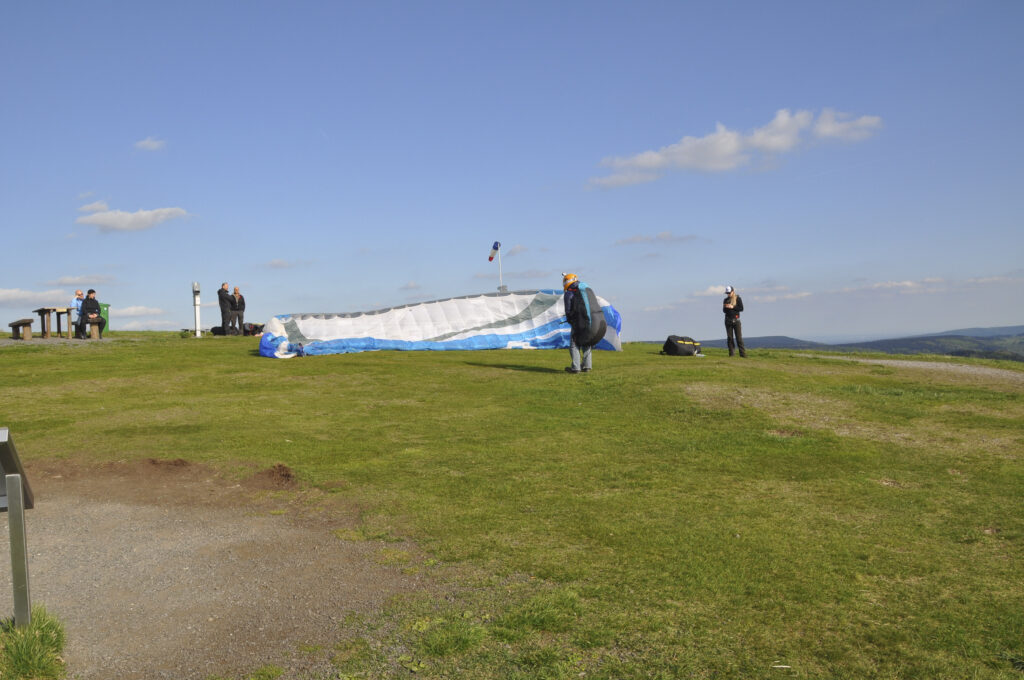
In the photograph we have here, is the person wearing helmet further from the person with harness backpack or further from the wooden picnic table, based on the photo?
the wooden picnic table

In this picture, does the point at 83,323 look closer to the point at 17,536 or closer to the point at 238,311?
the point at 238,311

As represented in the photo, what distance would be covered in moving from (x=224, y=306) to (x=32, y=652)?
111 ft

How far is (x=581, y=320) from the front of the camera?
1897 centimetres

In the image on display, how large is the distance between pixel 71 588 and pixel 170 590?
0.83 m

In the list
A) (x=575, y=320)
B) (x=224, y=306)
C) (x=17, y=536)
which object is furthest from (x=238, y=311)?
(x=17, y=536)

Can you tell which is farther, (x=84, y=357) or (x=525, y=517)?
(x=84, y=357)

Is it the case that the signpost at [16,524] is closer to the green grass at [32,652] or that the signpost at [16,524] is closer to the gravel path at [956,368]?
the green grass at [32,652]

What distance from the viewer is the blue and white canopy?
27.4 meters

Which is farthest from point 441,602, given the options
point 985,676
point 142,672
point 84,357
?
point 84,357

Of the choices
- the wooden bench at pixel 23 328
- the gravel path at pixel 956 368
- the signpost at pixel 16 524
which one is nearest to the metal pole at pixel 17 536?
the signpost at pixel 16 524

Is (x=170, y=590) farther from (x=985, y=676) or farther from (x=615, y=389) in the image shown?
(x=615, y=389)

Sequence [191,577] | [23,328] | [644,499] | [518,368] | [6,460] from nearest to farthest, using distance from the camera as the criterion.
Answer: [6,460]
[191,577]
[644,499]
[518,368]
[23,328]

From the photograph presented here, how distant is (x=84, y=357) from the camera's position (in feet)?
74.6

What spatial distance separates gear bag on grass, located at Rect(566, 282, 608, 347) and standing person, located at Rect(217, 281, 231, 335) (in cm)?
2306
